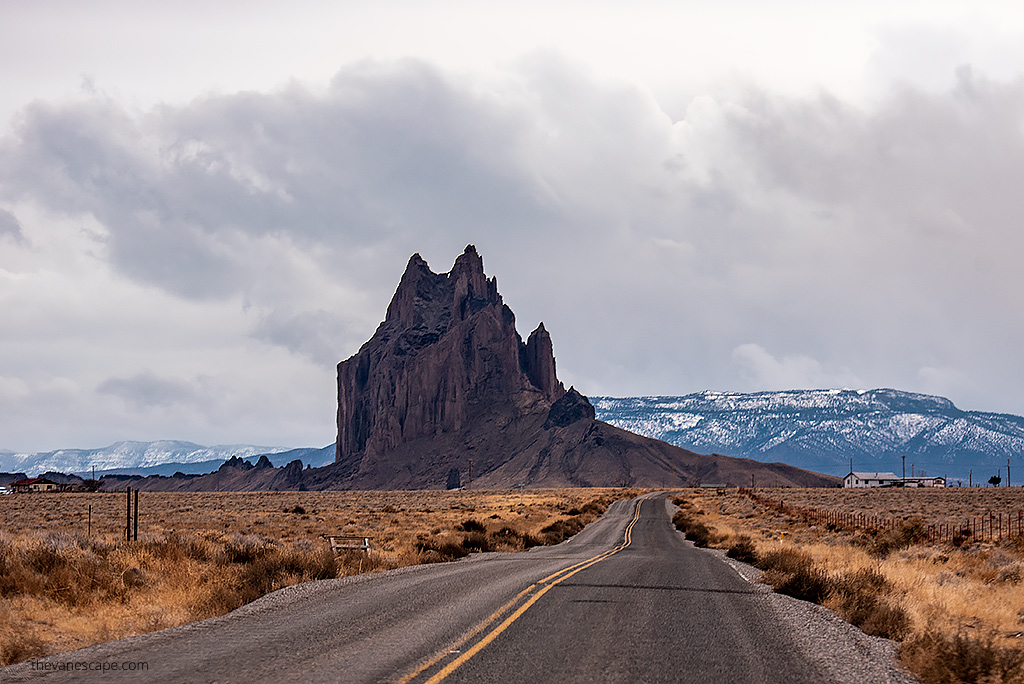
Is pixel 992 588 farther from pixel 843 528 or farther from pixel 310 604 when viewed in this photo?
pixel 843 528

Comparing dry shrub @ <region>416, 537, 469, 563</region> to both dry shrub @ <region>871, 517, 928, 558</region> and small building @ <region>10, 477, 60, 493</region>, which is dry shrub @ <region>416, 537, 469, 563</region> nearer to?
dry shrub @ <region>871, 517, 928, 558</region>

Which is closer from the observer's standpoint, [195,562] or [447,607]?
[447,607]

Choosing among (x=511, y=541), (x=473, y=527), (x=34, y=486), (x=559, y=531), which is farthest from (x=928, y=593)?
(x=34, y=486)

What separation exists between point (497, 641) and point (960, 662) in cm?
556

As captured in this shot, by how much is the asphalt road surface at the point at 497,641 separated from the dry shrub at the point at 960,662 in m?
0.40

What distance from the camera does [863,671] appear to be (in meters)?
9.34

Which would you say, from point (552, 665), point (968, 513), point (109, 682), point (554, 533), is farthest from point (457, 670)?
point (968, 513)

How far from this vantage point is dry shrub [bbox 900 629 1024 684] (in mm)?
8828

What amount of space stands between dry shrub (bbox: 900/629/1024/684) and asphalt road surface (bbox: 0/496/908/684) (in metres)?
0.40

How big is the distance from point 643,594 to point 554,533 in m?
27.3

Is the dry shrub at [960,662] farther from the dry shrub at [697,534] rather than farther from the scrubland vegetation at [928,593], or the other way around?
the dry shrub at [697,534]

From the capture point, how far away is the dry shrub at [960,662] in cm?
883

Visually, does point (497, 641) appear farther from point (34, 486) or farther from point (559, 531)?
point (34, 486)

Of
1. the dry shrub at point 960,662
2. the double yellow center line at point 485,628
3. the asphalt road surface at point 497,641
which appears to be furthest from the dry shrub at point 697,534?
the dry shrub at point 960,662
